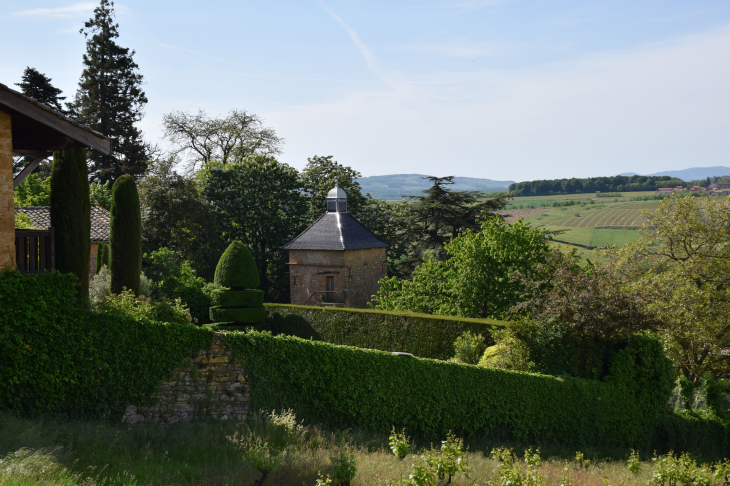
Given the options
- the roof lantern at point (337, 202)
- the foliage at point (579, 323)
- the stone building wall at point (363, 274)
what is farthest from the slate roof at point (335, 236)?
the foliage at point (579, 323)

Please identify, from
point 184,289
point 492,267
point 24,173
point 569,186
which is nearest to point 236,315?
point 184,289

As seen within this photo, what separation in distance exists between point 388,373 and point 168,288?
16020mm

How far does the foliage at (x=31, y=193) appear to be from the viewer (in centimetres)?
3494

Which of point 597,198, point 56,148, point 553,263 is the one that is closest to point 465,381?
point 553,263

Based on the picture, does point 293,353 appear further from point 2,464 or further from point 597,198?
point 597,198

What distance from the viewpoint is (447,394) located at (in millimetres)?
12586

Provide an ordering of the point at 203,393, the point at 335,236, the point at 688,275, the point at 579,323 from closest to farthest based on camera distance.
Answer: the point at 203,393, the point at 579,323, the point at 688,275, the point at 335,236

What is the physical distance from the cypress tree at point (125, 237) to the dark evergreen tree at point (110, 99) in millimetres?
24271

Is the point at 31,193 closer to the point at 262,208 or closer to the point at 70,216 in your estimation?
the point at 262,208

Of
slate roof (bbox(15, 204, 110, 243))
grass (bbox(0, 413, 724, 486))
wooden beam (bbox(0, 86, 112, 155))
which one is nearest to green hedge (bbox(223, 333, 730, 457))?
grass (bbox(0, 413, 724, 486))

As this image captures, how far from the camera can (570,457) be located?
1281 cm

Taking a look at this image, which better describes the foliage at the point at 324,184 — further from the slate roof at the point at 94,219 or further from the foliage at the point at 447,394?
the foliage at the point at 447,394

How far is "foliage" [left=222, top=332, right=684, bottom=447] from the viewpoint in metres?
11.2

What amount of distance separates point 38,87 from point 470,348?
3263 centimetres
